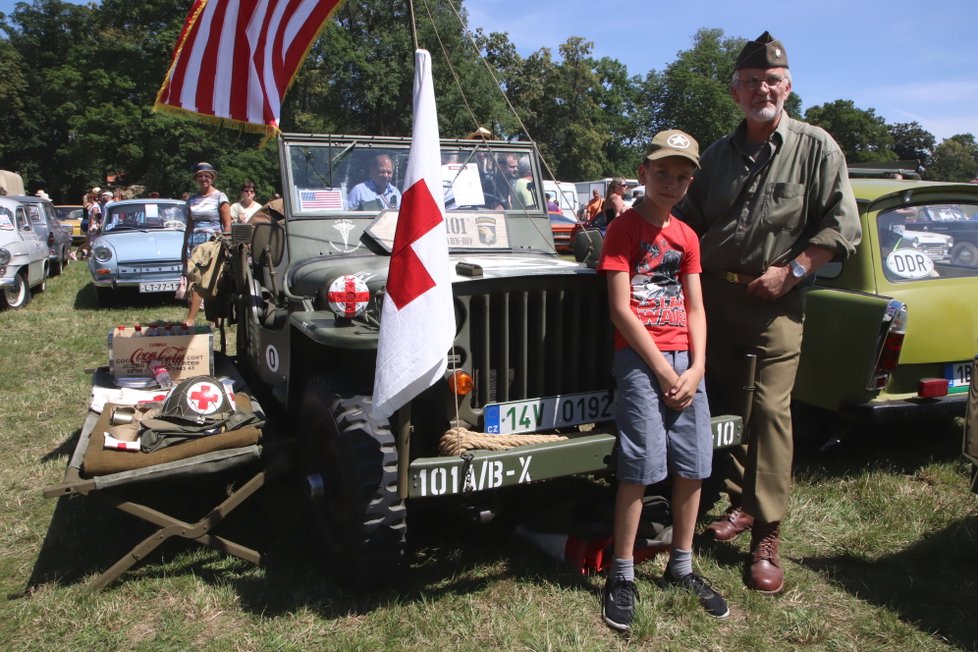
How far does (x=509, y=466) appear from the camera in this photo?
285cm

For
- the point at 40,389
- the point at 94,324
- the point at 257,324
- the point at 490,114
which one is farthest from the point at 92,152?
the point at 257,324

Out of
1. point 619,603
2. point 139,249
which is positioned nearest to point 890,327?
point 619,603

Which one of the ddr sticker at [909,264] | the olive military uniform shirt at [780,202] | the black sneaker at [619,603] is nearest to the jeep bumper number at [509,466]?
the black sneaker at [619,603]

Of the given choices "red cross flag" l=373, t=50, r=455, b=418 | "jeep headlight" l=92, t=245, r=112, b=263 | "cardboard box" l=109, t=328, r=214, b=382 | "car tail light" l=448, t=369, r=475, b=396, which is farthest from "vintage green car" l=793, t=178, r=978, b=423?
"jeep headlight" l=92, t=245, r=112, b=263

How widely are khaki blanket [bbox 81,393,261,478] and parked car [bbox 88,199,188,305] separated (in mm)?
7205

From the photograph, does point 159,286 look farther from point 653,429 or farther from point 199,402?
point 653,429

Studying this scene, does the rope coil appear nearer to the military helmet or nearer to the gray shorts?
the gray shorts

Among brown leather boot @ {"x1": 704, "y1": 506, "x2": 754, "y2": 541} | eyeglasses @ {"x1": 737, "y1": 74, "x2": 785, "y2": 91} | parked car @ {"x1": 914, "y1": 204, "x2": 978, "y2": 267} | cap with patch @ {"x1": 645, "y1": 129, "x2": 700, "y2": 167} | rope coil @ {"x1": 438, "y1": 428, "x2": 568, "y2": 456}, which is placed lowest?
brown leather boot @ {"x1": 704, "y1": 506, "x2": 754, "y2": 541}

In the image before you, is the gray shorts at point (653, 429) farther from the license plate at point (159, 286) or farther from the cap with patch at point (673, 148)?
the license plate at point (159, 286)

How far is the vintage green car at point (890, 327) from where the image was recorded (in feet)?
14.0

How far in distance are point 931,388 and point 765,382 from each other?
170 centimetres

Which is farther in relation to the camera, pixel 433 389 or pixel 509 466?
pixel 433 389

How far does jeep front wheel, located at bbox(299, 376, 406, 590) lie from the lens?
9.59 ft

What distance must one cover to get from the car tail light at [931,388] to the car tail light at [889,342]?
22 centimetres
